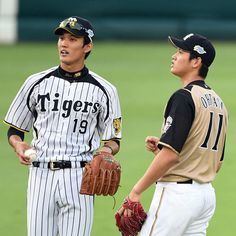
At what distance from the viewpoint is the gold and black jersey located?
18.2 feet

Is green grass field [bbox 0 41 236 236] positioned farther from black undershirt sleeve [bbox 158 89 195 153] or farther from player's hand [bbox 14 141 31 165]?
black undershirt sleeve [bbox 158 89 195 153]

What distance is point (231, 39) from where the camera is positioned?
24984 mm

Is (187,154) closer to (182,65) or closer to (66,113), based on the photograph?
(182,65)

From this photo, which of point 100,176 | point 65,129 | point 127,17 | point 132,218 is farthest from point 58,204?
point 127,17

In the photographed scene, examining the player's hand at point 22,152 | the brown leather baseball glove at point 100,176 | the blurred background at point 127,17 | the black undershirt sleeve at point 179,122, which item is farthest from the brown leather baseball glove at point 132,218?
the blurred background at point 127,17

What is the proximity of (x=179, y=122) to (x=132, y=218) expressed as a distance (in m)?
0.69

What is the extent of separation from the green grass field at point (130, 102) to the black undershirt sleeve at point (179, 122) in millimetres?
3050

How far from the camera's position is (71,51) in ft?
20.2

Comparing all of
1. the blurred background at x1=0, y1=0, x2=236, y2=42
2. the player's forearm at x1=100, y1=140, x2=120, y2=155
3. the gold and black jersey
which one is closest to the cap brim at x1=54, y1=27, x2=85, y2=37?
the player's forearm at x1=100, y1=140, x2=120, y2=155

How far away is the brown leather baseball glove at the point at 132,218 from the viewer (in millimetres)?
5723

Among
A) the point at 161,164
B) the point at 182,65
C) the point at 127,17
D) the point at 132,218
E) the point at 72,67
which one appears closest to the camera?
the point at 161,164

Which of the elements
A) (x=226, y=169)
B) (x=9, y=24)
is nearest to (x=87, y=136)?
(x=226, y=169)

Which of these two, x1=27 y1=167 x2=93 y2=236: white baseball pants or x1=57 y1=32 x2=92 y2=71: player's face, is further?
x1=57 y1=32 x2=92 y2=71: player's face

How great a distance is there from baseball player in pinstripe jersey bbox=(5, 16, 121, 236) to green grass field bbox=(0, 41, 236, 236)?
234cm
